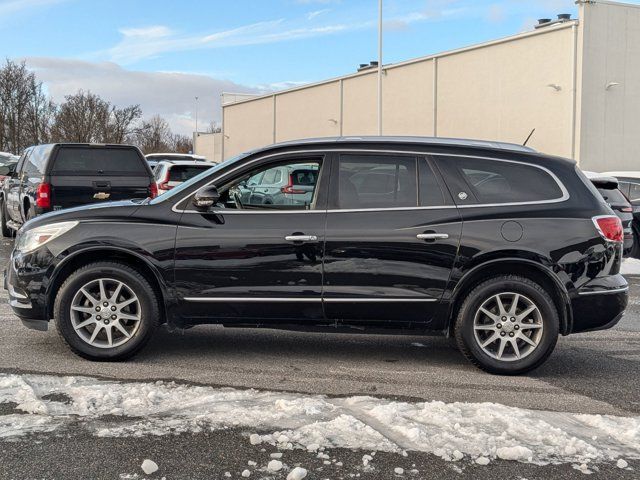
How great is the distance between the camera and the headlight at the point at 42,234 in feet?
18.0

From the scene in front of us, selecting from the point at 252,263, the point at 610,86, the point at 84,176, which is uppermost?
the point at 610,86

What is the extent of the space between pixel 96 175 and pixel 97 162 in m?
0.27

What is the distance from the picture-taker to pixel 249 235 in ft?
17.7

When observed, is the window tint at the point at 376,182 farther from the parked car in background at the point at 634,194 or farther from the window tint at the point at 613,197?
the parked car in background at the point at 634,194

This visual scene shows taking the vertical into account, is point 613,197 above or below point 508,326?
above

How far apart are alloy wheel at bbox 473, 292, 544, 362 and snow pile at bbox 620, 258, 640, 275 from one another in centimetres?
830

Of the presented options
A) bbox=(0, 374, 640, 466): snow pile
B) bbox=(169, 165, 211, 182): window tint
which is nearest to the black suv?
bbox=(0, 374, 640, 466): snow pile

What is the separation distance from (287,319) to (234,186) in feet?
3.67

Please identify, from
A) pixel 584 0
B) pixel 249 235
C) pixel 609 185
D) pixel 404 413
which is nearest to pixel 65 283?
pixel 249 235

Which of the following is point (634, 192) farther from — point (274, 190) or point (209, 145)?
point (209, 145)

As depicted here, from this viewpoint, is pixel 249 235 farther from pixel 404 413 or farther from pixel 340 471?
pixel 340 471

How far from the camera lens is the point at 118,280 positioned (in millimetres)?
5434

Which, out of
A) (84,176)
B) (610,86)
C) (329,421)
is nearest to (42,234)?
(329,421)

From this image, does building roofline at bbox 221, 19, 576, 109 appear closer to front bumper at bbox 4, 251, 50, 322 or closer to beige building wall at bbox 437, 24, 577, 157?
beige building wall at bbox 437, 24, 577, 157
